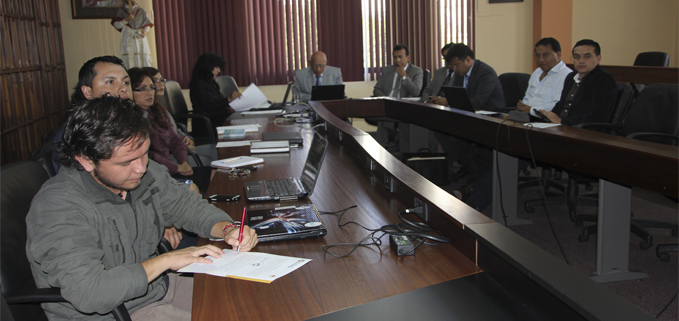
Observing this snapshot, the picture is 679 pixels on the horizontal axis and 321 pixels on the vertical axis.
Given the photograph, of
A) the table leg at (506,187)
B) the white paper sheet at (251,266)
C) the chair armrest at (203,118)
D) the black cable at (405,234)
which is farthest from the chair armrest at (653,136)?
the chair armrest at (203,118)

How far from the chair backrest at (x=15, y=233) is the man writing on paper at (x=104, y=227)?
3.4 inches

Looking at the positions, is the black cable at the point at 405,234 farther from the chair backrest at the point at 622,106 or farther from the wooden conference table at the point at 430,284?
the chair backrest at the point at 622,106

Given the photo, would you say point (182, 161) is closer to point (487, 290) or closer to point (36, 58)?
point (487, 290)

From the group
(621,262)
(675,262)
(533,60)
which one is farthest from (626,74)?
(621,262)

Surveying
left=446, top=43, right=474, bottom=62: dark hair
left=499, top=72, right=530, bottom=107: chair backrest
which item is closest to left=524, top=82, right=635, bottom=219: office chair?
left=446, top=43, right=474, bottom=62: dark hair

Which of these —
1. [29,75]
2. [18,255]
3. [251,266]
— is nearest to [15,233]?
[18,255]

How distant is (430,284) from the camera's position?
1208 millimetres

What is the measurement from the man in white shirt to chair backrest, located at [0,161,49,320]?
3.79 meters

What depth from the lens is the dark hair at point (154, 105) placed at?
10.3 feet

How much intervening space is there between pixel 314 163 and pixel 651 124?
2.63 meters

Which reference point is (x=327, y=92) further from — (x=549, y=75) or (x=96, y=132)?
(x=96, y=132)

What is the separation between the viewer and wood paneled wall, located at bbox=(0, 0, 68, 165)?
4.36 m

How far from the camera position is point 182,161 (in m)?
3.41

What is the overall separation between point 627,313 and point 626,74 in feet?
18.7
